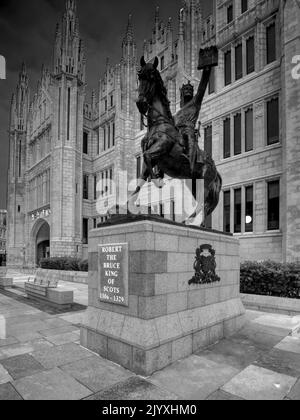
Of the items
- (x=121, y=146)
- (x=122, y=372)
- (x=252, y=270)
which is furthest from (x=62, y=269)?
(x=122, y=372)

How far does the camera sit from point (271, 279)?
466 inches

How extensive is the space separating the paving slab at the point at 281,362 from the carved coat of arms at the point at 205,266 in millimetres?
1799

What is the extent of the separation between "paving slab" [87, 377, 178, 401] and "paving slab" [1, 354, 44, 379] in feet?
4.66

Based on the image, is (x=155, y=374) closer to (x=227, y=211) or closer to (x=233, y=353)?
(x=233, y=353)

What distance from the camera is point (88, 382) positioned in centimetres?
456

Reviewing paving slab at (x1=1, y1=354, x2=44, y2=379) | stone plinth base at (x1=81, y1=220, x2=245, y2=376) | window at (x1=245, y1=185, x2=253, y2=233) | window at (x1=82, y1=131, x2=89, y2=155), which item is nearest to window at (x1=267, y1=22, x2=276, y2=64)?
window at (x1=245, y1=185, x2=253, y2=233)

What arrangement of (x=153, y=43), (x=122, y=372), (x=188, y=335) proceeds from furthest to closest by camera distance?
1. (x=153, y=43)
2. (x=188, y=335)
3. (x=122, y=372)

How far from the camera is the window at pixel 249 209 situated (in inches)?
820

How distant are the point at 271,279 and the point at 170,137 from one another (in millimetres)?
7687

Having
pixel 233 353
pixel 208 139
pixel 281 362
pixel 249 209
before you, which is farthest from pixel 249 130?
pixel 281 362

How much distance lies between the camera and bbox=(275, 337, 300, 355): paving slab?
637 cm

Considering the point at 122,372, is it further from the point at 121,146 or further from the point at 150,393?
the point at 121,146

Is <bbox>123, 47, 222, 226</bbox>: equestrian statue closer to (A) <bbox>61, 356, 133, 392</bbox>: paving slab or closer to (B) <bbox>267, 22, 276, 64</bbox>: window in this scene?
(A) <bbox>61, 356, 133, 392</bbox>: paving slab
